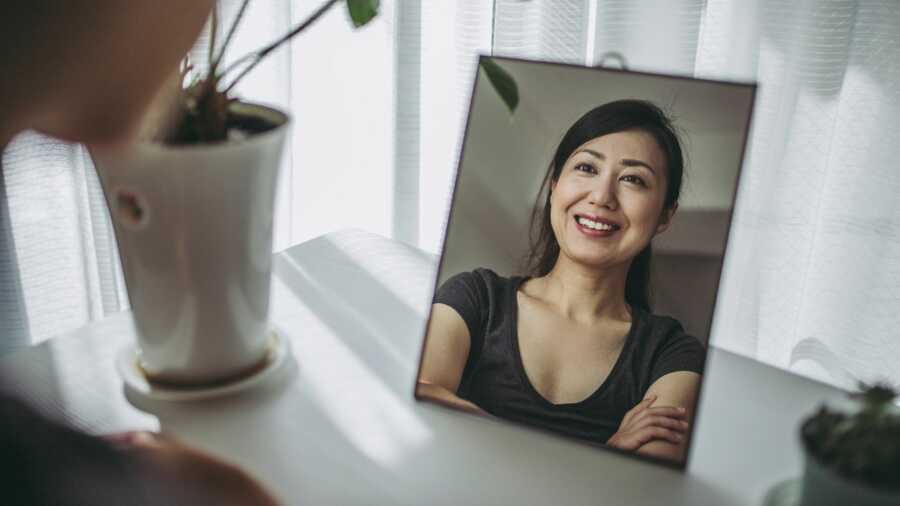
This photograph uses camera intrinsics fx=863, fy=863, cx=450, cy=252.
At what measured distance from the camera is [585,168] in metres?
0.63

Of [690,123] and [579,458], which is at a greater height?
[690,123]

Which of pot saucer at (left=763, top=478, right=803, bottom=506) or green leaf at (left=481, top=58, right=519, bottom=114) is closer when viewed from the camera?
pot saucer at (left=763, top=478, right=803, bottom=506)

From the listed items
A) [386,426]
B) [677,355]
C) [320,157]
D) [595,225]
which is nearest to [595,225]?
[595,225]

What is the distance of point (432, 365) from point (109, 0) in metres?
0.35

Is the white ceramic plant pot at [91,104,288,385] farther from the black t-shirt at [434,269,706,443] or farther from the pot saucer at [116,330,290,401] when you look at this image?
the black t-shirt at [434,269,706,443]

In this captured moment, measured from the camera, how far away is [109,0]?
41 cm

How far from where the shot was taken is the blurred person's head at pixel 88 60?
1.24 feet

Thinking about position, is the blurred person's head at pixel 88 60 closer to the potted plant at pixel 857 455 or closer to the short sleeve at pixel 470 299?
the short sleeve at pixel 470 299

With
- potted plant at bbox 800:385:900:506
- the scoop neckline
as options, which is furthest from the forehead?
potted plant at bbox 800:385:900:506

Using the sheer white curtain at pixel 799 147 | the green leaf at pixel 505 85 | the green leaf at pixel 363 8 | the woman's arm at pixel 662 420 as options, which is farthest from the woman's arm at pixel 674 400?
the sheer white curtain at pixel 799 147

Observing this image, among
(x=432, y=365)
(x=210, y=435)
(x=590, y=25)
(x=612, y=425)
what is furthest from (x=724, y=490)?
(x=590, y=25)

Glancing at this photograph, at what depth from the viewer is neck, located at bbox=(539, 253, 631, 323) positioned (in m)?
0.62

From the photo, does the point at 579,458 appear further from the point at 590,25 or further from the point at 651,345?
the point at 590,25

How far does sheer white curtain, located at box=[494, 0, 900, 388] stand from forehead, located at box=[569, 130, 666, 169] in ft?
1.60
